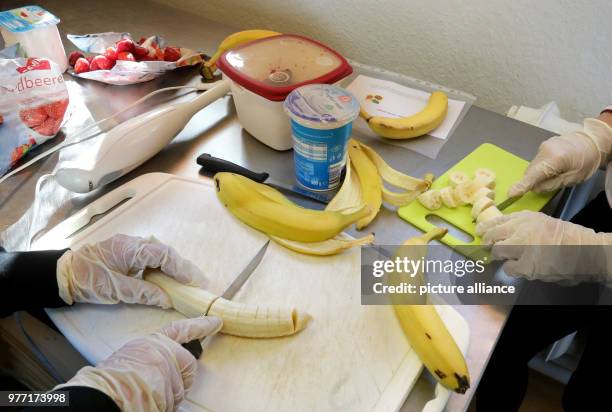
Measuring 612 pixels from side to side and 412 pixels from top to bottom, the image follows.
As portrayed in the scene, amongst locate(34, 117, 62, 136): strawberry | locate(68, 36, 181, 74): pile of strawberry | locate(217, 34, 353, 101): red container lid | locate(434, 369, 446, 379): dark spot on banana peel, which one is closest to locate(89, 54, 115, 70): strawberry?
locate(68, 36, 181, 74): pile of strawberry

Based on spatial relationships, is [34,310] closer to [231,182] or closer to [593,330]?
[231,182]

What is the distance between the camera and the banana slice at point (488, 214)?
0.78m

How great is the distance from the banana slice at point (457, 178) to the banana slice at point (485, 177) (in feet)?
0.06

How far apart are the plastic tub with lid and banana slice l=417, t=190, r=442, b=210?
0.29m

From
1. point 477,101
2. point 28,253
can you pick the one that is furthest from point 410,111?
point 28,253

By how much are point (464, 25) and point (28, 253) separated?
1.06m

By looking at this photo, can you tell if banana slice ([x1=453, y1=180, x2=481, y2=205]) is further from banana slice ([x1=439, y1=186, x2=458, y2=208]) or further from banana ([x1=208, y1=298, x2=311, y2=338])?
banana ([x1=208, y1=298, x2=311, y2=338])

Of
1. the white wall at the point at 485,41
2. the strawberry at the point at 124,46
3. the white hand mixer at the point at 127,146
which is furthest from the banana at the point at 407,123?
the strawberry at the point at 124,46

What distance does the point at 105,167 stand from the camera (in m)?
0.86

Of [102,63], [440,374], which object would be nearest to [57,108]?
[102,63]

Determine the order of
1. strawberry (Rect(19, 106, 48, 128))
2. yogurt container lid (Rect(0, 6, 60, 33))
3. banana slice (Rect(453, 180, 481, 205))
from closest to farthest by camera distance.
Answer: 1. banana slice (Rect(453, 180, 481, 205))
2. strawberry (Rect(19, 106, 48, 128))
3. yogurt container lid (Rect(0, 6, 60, 33))

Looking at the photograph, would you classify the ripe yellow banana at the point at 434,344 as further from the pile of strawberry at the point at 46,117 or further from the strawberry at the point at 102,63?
the strawberry at the point at 102,63

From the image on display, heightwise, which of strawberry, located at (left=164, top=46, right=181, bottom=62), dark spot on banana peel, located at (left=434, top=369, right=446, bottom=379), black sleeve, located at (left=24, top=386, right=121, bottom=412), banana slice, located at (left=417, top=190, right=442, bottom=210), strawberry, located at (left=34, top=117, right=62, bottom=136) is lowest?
strawberry, located at (left=34, top=117, right=62, bottom=136)

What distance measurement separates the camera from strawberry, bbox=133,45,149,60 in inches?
45.8
